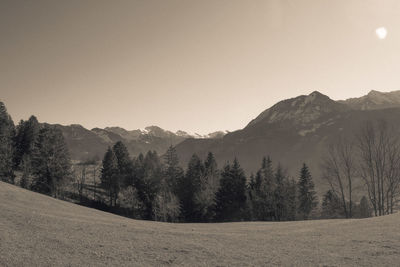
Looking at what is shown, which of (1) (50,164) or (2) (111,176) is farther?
(2) (111,176)

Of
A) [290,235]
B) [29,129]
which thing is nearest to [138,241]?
[290,235]

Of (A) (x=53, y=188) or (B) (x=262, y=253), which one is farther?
(A) (x=53, y=188)

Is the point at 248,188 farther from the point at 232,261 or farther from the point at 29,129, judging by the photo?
the point at 29,129

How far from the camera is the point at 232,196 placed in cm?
6550

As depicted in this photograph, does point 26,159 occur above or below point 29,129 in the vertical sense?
below

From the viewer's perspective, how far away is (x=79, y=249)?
14.5 meters

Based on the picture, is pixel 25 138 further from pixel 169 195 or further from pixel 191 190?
pixel 191 190

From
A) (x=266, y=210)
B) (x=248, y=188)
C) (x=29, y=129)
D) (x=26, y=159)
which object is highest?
(x=29, y=129)

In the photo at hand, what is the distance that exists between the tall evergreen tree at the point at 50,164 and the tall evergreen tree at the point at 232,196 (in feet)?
117

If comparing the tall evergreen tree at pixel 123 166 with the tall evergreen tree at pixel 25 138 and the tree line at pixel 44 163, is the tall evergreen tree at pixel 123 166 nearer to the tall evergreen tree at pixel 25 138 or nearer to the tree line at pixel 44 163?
the tree line at pixel 44 163

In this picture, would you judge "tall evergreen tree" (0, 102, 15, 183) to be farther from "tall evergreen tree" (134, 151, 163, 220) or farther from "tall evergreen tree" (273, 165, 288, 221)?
"tall evergreen tree" (273, 165, 288, 221)

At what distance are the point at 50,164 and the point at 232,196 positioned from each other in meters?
40.9

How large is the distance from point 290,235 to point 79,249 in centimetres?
1402

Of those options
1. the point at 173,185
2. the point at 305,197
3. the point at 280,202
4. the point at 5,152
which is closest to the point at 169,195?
the point at 173,185
